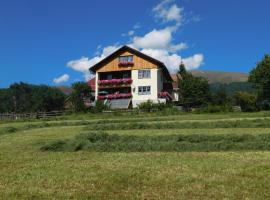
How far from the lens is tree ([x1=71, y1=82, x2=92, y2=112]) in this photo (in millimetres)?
71812

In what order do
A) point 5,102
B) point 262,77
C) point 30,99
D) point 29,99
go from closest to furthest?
point 262,77, point 30,99, point 29,99, point 5,102

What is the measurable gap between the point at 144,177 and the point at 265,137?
364 inches

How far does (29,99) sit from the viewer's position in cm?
9719

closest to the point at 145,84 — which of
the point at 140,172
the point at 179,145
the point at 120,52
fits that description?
the point at 120,52

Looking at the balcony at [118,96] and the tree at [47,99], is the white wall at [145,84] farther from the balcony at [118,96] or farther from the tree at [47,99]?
the tree at [47,99]

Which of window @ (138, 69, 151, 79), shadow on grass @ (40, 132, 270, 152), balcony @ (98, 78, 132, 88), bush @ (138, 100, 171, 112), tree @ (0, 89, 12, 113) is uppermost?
window @ (138, 69, 151, 79)

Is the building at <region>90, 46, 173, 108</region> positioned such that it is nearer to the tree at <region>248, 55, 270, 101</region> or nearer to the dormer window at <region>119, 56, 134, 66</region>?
the dormer window at <region>119, 56, 134, 66</region>

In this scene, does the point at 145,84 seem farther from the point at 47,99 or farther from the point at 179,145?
the point at 179,145

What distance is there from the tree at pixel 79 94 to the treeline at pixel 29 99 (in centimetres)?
1795

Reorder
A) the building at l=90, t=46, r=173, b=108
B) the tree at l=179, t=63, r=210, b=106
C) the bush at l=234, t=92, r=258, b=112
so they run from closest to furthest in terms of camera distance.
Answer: the bush at l=234, t=92, r=258, b=112
the building at l=90, t=46, r=173, b=108
the tree at l=179, t=63, r=210, b=106

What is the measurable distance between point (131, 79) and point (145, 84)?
2.48 m

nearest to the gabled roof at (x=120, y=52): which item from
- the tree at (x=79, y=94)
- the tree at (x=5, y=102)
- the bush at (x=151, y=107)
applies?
the tree at (x=79, y=94)

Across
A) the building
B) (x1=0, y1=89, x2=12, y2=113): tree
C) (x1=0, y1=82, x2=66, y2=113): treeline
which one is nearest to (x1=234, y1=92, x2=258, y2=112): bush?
the building

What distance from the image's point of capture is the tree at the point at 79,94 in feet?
236
